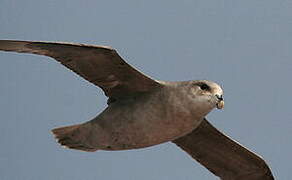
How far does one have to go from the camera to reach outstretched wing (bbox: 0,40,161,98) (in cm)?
1032

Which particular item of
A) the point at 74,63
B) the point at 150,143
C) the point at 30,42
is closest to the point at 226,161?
the point at 150,143

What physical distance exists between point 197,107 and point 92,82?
1682mm

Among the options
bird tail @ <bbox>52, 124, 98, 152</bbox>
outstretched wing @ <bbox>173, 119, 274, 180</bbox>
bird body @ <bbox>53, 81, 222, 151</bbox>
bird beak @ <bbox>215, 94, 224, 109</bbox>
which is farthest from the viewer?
outstretched wing @ <bbox>173, 119, 274, 180</bbox>

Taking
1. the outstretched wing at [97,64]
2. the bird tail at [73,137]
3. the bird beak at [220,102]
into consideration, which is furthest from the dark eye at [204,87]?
the bird tail at [73,137]

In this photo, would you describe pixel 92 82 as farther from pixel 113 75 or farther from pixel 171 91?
pixel 171 91

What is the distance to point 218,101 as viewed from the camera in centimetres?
1023

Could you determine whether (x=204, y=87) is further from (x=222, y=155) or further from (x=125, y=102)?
(x=222, y=155)

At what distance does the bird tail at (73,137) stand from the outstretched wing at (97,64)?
0.68 meters

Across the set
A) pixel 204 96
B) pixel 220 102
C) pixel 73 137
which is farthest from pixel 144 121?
pixel 73 137

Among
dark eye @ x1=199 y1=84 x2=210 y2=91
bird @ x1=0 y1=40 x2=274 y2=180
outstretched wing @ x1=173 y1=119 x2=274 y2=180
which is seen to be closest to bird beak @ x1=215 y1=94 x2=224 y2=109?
bird @ x1=0 y1=40 x2=274 y2=180

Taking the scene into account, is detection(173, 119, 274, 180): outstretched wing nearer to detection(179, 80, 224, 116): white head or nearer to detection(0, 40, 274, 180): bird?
detection(0, 40, 274, 180): bird

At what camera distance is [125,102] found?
11180mm

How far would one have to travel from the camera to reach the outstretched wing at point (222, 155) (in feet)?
41.0

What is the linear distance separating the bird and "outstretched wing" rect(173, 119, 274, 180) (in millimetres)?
1452
